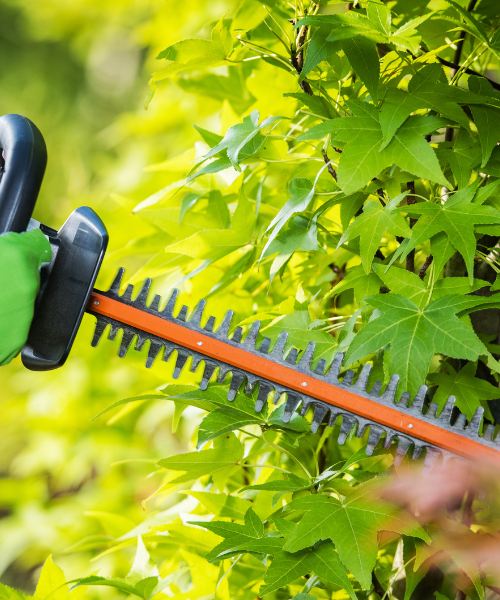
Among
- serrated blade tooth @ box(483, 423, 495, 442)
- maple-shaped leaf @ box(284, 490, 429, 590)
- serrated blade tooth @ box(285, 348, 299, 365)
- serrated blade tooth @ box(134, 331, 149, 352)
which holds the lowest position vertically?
maple-shaped leaf @ box(284, 490, 429, 590)

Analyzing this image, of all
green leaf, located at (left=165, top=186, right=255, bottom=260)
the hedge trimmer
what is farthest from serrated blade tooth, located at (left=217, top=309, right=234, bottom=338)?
green leaf, located at (left=165, top=186, right=255, bottom=260)

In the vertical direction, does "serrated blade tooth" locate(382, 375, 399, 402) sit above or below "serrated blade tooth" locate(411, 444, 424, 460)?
above

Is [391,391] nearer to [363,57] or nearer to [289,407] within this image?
[289,407]

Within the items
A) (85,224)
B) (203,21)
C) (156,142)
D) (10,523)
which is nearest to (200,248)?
(85,224)

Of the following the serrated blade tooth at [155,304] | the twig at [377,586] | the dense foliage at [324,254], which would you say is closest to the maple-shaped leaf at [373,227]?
the dense foliage at [324,254]

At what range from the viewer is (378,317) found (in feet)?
0.86

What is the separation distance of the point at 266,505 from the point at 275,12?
1.19 feet

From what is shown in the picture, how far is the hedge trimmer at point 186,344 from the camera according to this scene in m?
0.24

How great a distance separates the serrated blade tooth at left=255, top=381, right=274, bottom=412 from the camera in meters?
0.26

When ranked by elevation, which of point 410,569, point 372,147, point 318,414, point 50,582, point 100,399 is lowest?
point 100,399

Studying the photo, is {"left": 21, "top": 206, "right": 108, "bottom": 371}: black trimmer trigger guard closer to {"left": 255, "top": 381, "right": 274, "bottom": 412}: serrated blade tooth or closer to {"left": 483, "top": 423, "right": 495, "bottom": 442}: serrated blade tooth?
{"left": 255, "top": 381, "right": 274, "bottom": 412}: serrated blade tooth

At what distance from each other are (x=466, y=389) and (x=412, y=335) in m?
0.07

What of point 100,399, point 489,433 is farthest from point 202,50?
point 100,399

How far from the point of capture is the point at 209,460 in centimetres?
33
